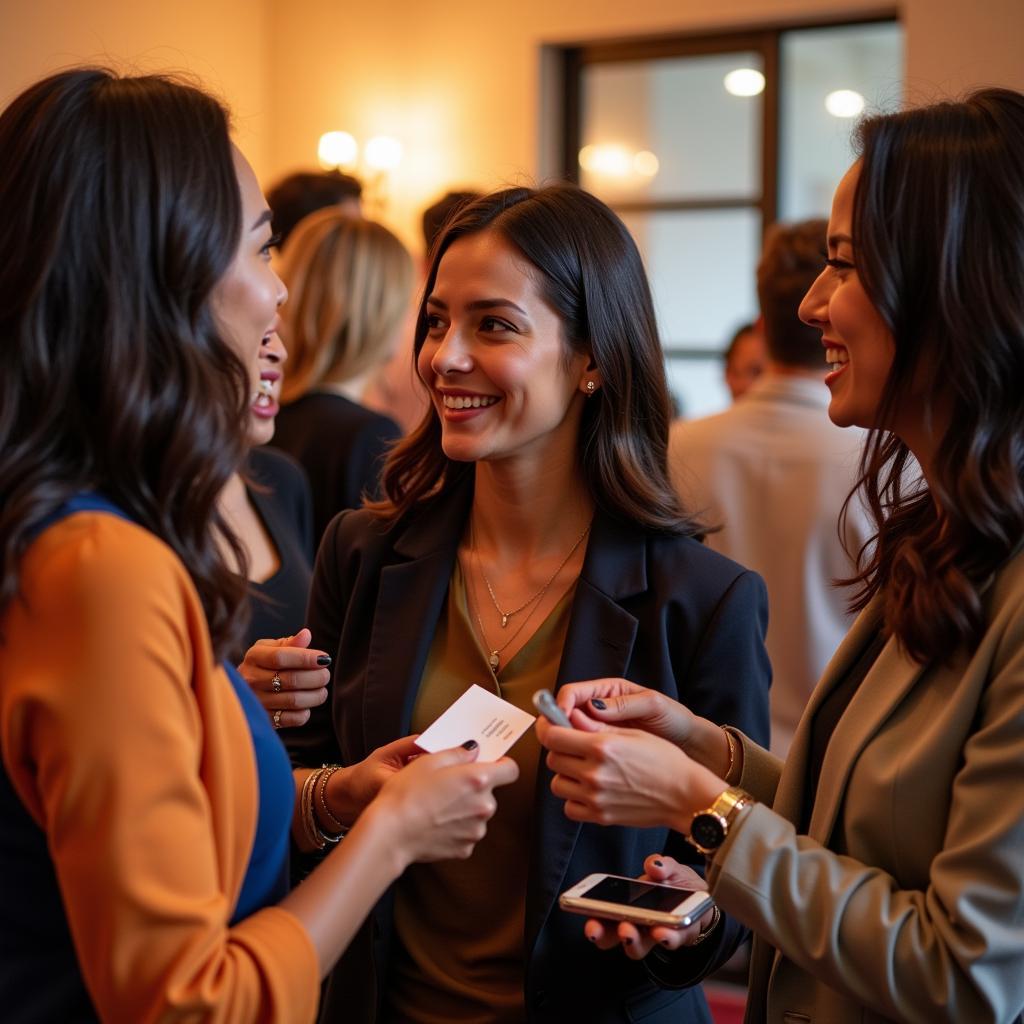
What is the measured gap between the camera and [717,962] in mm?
1820

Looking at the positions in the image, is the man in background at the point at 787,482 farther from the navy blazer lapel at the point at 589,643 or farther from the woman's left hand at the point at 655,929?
the woman's left hand at the point at 655,929

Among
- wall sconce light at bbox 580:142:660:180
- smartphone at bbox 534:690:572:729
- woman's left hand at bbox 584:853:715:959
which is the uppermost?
wall sconce light at bbox 580:142:660:180

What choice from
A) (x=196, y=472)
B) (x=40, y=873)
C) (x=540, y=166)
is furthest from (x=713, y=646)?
(x=540, y=166)

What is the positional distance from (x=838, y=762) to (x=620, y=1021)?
0.55m

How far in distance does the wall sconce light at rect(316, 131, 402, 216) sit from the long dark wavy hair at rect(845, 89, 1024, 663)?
6558mm

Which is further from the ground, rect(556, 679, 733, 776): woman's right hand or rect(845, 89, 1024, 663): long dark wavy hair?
rect(845, 89, 1024, 663): long dark wavy hair

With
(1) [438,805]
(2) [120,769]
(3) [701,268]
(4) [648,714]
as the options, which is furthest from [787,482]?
(3) [701,268]

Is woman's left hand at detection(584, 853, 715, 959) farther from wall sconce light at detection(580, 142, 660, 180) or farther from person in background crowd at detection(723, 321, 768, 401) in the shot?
wall sconce light at detection(580, 142, 660, 180)

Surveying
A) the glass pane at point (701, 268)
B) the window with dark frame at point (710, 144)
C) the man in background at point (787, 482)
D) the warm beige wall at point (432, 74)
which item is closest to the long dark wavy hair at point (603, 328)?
the man in background at point (787, 482)

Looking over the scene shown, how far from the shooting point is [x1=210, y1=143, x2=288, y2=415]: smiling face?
4.85ft

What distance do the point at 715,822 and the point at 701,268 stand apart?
6428mm

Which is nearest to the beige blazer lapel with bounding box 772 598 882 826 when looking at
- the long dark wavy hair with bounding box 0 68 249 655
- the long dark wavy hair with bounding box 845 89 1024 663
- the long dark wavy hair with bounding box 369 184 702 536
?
the long dark wavy hair with bounding box 845 89 1024 663

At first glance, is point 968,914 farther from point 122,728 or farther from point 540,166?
point 540,166

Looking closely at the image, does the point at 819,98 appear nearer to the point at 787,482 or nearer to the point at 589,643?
the point at 787,482
